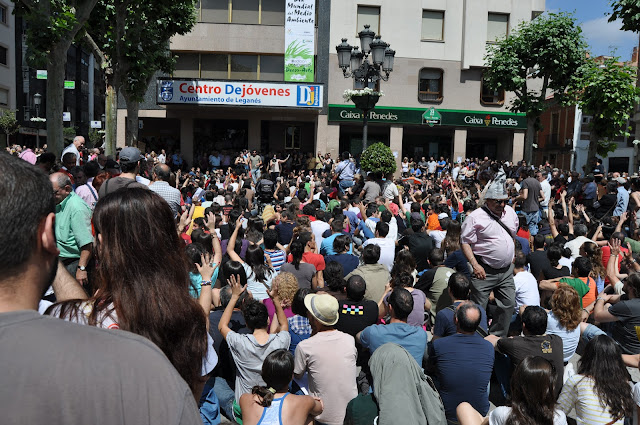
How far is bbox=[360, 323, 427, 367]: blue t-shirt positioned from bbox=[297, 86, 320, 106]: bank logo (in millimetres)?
21485

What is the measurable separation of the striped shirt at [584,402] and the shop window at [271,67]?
2473 cm

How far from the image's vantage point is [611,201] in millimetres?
10961

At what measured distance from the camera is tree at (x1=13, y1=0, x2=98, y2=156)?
9.91m

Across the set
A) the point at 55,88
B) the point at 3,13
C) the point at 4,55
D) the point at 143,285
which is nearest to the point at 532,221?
the point at 55,88

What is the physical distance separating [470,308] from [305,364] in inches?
57.4

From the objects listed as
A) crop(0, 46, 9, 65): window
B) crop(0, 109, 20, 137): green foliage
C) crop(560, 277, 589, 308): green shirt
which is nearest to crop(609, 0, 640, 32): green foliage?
crop(560, 277, 589, 308): green shirt

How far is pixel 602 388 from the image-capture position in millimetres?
3990

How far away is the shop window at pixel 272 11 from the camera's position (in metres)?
26.7

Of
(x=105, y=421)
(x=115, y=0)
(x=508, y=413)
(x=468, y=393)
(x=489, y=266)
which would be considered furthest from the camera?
(x=115, y=0)

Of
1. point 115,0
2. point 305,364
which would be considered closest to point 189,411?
point 305,364

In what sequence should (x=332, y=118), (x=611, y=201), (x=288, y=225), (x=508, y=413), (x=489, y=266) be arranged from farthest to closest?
1. (x=332, y=118)
2. (x=611, y=201)
3. (x=288, y=225)
4. (x=489, y=266)
5. (x=508, y=413)

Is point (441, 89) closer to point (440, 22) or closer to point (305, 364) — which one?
point (440, 22)

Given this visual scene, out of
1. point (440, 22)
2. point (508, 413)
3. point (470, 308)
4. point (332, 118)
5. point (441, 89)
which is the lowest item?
point (508, 413)

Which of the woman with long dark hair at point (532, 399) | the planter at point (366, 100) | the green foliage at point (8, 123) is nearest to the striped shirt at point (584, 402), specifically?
the woman with long dark hair at point (532, 399)
